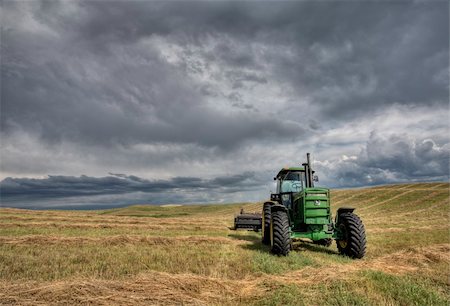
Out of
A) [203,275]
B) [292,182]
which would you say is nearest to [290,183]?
[292,182]

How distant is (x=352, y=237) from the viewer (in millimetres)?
9766

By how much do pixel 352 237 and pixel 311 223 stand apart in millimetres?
1264

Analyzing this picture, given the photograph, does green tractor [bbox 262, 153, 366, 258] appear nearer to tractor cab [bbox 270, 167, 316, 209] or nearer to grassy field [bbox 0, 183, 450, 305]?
tractor cab [bbox 270, 167, 316, 209]

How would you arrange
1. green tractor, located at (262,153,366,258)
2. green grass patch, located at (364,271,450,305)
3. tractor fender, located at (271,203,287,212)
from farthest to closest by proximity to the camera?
1. tractor fender, located at (271,203,287,212)
2. green tractor, located at (262,153,366,258)
3. green grass patch, located at (364,271,450,305)

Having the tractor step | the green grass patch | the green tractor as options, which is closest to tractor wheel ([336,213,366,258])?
the green tractor

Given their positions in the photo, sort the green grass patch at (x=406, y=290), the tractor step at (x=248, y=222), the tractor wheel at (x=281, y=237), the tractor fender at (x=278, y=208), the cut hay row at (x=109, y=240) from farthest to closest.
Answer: the tractor step at (x=248, y=222), the cut hay row at (x=109, y=240), the tractor fender at (x=278, y=208), the tractor wheel at (x=281, y=237), the green grass patch at (x=406, y=290)

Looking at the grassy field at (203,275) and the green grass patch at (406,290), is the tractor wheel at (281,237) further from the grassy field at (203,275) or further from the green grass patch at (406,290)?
the green grass patch at (406,290)

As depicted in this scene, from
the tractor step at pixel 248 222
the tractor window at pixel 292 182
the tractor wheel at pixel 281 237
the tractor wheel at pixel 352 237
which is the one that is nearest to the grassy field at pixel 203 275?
the tractor wheel at pixel 281 237

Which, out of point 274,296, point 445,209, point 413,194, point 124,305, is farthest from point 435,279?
point 413,194

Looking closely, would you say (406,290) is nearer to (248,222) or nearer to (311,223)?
(311,223)

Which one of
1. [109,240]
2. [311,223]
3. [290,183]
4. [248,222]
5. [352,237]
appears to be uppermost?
[290,183]

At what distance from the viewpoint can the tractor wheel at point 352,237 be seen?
381 inches

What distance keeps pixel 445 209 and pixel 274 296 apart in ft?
111

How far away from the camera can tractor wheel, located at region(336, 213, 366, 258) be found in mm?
9680
